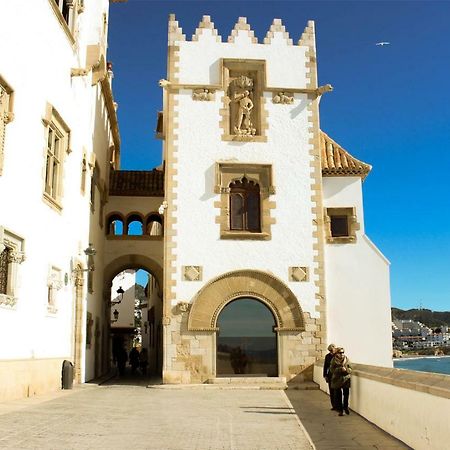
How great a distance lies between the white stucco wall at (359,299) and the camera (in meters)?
21.2

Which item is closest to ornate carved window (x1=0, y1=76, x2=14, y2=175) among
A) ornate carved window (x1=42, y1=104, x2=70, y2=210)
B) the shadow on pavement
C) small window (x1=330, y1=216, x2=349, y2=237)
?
ornate carved window (x1=42, y1=104, x2=70, y2=210)

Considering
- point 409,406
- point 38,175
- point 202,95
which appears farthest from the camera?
point 202,95

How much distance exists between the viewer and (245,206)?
21766 mm

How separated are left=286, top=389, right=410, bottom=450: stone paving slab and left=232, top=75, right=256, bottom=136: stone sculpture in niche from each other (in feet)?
35.9

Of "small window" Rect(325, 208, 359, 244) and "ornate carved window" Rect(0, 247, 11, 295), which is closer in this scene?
"ornate carved window" Rect(0, 247, 11, 295)

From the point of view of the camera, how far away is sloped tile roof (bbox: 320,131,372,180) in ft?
74.3

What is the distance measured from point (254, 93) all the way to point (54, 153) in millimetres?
8696

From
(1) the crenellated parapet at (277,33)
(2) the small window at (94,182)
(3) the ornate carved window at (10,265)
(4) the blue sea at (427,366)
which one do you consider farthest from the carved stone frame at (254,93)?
(4) the blue sea at (427,366)

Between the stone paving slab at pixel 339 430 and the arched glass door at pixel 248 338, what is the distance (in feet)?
19.4

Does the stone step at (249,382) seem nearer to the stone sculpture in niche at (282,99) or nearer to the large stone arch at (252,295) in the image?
the large stone arch at (252,295)

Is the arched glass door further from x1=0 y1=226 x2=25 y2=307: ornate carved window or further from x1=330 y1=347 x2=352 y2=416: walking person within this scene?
x1=0 y1=226 x2=25 y2=307: ornate carved window

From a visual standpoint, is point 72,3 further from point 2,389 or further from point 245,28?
point 2,389

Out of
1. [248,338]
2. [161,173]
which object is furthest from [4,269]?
[161,173]

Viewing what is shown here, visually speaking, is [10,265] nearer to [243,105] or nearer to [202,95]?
[202,95]
